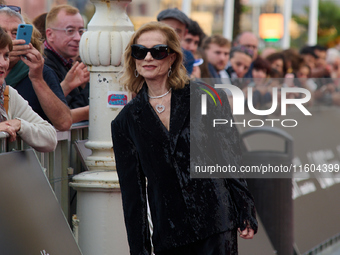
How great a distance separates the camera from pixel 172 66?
4395 millimetres

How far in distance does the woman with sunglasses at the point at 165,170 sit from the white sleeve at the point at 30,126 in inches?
22.6

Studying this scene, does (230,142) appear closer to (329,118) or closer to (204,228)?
(204,228)

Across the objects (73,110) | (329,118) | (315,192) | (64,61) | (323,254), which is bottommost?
(323,254)

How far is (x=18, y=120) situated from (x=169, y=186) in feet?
3.56

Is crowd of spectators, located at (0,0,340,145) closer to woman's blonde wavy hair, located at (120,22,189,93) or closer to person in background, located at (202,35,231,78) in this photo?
person in background, located at (202,35,231,78)

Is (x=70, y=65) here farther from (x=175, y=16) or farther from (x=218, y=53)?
(x=218, y=53)

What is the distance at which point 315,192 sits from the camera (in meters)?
8.42

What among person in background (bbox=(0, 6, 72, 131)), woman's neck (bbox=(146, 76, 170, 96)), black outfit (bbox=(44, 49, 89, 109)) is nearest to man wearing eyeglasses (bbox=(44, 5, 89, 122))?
black outfit (bbox=(44, 49, 89, 109))

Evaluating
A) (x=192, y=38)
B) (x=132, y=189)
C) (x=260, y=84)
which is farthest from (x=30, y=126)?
(x=260, y=84)

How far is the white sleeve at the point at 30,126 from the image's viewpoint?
4.46 m

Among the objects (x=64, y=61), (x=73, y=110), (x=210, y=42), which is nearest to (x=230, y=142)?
(x=73, y=110)

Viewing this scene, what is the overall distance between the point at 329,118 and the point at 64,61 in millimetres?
4824

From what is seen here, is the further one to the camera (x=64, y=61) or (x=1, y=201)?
(x=64, y=61)

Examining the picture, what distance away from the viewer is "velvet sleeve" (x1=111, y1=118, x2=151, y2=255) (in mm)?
4246
